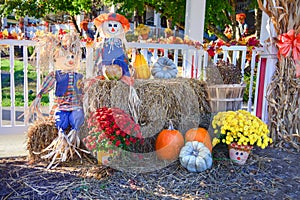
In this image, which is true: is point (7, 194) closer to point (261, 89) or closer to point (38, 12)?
point (261, 89)

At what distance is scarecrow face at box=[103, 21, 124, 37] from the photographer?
296 cm

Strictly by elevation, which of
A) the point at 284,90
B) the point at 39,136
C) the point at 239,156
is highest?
the point at 284,90

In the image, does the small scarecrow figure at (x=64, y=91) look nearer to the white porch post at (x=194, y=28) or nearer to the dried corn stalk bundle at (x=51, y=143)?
the dried corn stalk bundle at (x=51, y=143)

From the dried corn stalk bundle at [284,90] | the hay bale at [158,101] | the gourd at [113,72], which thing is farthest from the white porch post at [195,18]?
the gourd at [113,72]

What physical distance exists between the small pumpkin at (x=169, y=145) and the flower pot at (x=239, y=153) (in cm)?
44

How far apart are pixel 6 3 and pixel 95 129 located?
317 inches

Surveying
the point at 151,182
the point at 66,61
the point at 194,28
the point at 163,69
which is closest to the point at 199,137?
the point at 151,182

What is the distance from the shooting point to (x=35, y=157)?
2.70 m

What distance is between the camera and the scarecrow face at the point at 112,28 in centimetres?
296

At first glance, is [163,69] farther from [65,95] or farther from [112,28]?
[65,95]

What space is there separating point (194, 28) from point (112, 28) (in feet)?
4.62

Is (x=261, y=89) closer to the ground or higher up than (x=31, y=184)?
higher up

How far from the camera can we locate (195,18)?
397cm

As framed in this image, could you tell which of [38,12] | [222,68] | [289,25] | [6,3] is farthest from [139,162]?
[6,3]
